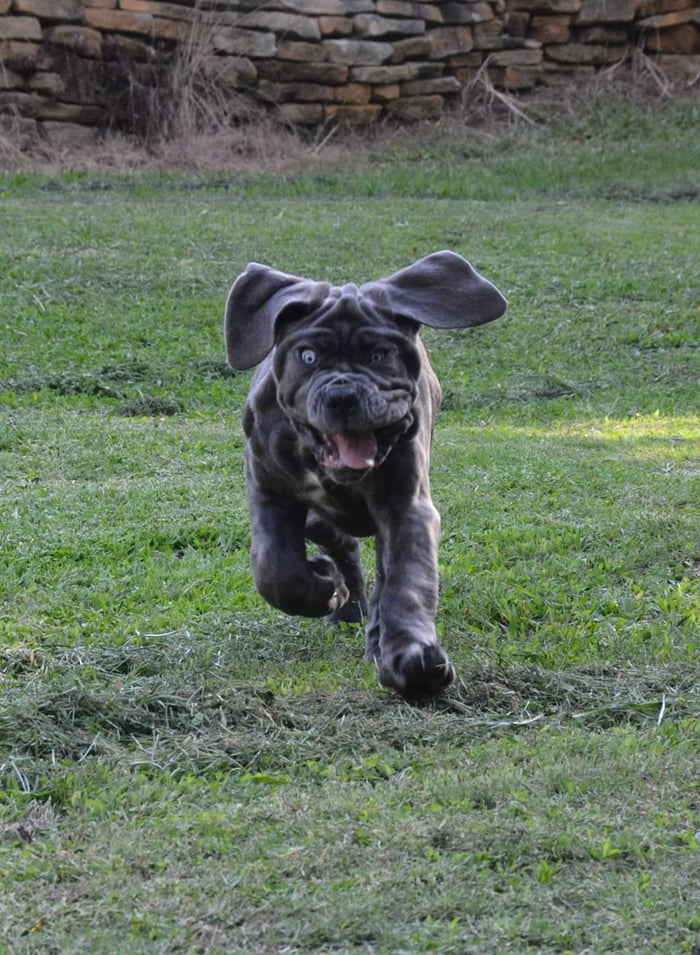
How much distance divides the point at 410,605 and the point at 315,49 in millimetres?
17432

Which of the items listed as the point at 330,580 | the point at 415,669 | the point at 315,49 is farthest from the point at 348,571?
the point at 315,49

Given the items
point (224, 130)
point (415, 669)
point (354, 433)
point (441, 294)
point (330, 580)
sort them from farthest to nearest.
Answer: point (224, 130) < point (330, 580) < point (441, 294) < point (354, 433) < point (415, 669)

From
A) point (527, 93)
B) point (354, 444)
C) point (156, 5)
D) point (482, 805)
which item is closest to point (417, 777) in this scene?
point (482, 805)

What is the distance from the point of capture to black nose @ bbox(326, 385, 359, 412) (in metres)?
4.70

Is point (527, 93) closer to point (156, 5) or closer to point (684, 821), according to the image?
point (156, 5)

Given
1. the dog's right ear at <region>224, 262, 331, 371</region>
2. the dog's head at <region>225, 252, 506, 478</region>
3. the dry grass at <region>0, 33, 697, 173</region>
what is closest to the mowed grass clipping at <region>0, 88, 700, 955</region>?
the dog's head at <region>225, 252, 506, 478</region>

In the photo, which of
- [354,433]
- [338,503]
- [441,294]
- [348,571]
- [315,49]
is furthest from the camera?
[315,49]

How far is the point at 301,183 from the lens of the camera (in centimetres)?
1956

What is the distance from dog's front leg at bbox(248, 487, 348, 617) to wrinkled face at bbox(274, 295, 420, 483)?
48 centimetres

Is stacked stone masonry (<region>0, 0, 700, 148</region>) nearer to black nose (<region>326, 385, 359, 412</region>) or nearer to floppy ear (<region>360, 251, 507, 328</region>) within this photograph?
floppy ear (<region>360, 251, 507, 328</region>)

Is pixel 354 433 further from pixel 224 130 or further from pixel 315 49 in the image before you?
pixel 315 49

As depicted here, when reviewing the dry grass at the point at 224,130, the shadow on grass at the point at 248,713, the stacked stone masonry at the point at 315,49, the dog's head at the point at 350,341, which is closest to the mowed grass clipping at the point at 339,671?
the shadow on grass at the point at 248,713

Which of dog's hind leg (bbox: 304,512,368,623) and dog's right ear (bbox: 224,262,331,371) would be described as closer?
dog's right ear (bbox: 224,262,331,371)

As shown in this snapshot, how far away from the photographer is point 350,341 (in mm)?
4934
